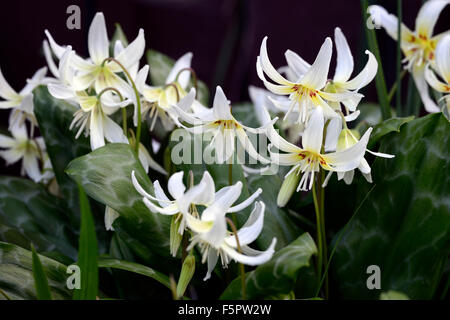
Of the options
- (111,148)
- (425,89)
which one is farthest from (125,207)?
(425,89)

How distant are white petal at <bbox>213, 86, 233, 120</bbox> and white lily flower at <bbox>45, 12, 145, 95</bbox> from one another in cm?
17

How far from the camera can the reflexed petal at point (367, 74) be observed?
1.98 feet

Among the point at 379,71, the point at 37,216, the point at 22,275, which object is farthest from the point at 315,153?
the point at 37,216

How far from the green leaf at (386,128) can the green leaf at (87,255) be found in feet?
1.10

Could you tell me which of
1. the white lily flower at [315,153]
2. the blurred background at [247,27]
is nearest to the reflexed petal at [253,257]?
the white lily flower at [315,153]

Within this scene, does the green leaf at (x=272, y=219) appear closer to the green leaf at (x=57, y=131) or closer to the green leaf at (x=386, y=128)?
the green leaf at (x=386, y=128)

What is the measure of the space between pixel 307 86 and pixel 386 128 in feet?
0.36

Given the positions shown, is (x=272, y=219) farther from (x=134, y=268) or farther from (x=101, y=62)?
(x=101, y=62)

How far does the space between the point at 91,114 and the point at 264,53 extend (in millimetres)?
253

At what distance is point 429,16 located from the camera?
0.84 m

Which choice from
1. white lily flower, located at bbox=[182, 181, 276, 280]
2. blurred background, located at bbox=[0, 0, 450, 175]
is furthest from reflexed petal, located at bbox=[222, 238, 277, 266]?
blurred background, located at bbox=[0, 0, 450, 175]

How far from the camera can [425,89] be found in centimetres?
86

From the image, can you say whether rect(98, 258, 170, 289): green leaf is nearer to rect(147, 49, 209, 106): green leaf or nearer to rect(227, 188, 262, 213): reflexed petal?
rect(227, 188, 262, 213): reflexed petal
